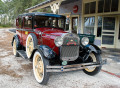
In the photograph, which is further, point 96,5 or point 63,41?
point 96,5

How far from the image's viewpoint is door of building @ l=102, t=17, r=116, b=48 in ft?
25.8

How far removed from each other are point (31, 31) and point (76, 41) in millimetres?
1790

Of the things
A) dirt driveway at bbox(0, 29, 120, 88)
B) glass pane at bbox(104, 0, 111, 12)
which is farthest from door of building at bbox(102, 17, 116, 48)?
dirt driveway at bbox(0, 29, 120, 88)

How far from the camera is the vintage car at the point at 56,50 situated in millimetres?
3070

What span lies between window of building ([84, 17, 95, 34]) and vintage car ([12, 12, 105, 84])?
433 cm

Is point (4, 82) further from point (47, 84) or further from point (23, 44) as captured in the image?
point (23, 44)

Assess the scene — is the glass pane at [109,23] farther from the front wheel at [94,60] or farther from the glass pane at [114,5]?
the front wheel at [94,60]

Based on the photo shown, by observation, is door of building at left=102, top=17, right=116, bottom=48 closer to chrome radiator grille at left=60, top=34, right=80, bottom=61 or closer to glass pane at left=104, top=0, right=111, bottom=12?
glass pane at left=104, top=0, right=111, bottom=12

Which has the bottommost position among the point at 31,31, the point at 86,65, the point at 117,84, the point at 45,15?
the point at 117,84

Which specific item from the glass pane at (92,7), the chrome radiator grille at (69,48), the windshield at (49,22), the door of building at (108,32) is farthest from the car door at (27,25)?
the glass pane at (92,7)

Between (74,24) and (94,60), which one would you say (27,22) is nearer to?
(94,60)

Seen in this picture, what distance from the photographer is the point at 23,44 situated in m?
5.13

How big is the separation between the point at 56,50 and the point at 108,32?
5.61 meters

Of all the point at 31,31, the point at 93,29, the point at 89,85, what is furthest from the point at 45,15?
the point at 93,29
